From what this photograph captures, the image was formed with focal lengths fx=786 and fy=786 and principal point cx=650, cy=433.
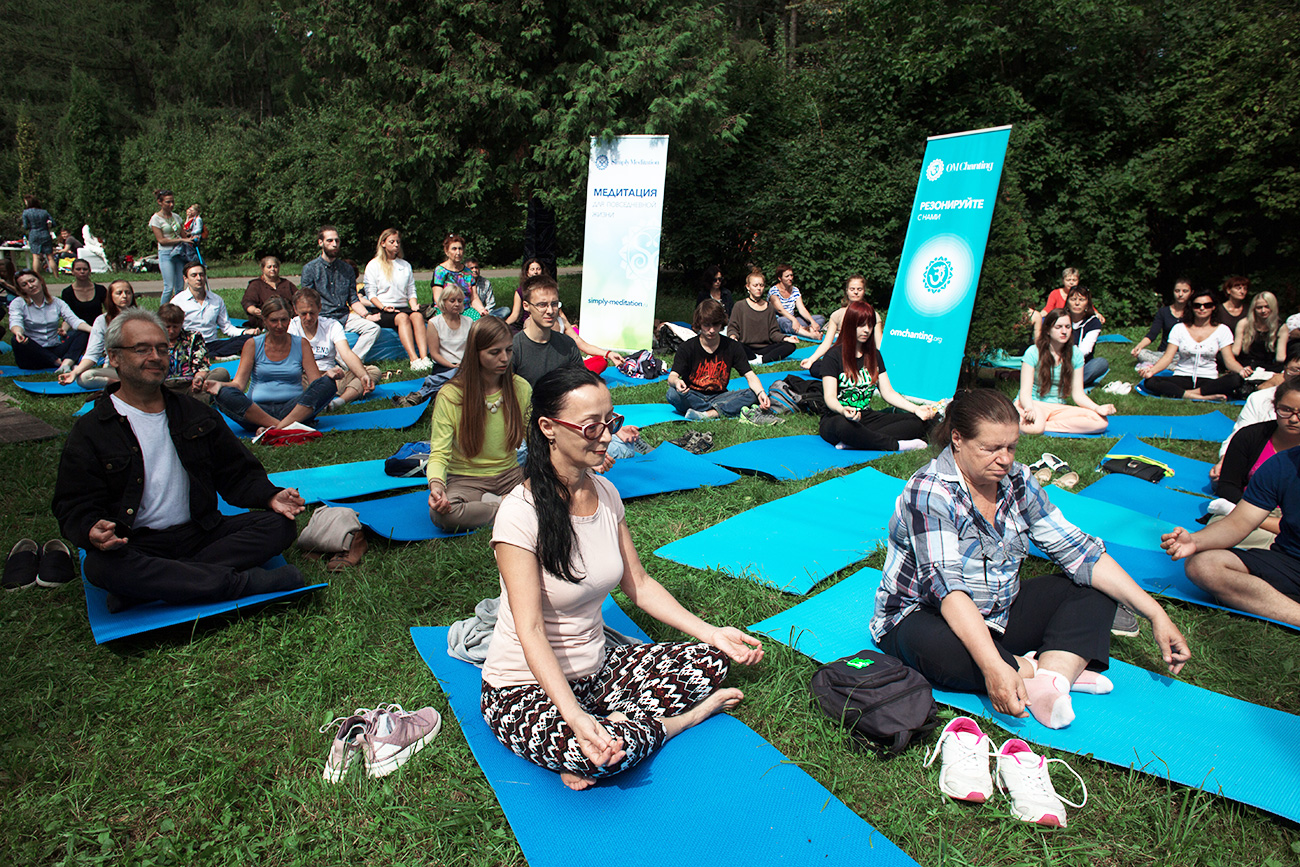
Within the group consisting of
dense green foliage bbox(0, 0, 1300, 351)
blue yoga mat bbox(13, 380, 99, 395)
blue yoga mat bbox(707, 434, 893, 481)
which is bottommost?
blue yoga mat bbox(13, 380, 99, 395)

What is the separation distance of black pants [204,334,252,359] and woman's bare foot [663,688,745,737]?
7.83m

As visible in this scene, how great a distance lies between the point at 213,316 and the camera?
29.3 feet

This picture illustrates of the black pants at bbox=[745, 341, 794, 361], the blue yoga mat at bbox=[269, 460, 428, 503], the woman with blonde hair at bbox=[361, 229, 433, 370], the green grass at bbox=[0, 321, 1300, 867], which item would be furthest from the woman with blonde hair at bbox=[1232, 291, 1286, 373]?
the woman with blonde hair at bbox=[361, 229, 433, 370]

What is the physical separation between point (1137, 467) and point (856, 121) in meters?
11.3

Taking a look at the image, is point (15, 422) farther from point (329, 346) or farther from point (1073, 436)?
point (1073, 436)

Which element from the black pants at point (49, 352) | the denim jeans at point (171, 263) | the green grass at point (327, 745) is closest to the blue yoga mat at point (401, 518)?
the green grass at point (327, 745)

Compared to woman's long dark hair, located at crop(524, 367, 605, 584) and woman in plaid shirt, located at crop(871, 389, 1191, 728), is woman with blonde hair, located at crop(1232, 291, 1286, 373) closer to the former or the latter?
woman in plaid shirt, located at crop(871, 389, 1191, 728)

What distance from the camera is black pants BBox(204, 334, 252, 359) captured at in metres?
8.71

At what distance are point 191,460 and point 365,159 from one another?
10.0 m

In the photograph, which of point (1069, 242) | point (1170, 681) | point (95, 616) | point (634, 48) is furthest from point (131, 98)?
point (1170, 681)

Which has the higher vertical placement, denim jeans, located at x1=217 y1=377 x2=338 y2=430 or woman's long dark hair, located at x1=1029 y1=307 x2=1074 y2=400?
woman's long dark hair, located at x1=1029 y1=307 x2=1074 y2=400

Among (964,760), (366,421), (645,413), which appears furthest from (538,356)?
(964,760)

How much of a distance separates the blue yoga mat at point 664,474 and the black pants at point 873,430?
3.79 ft

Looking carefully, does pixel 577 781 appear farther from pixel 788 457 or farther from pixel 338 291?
pixel 338 291
